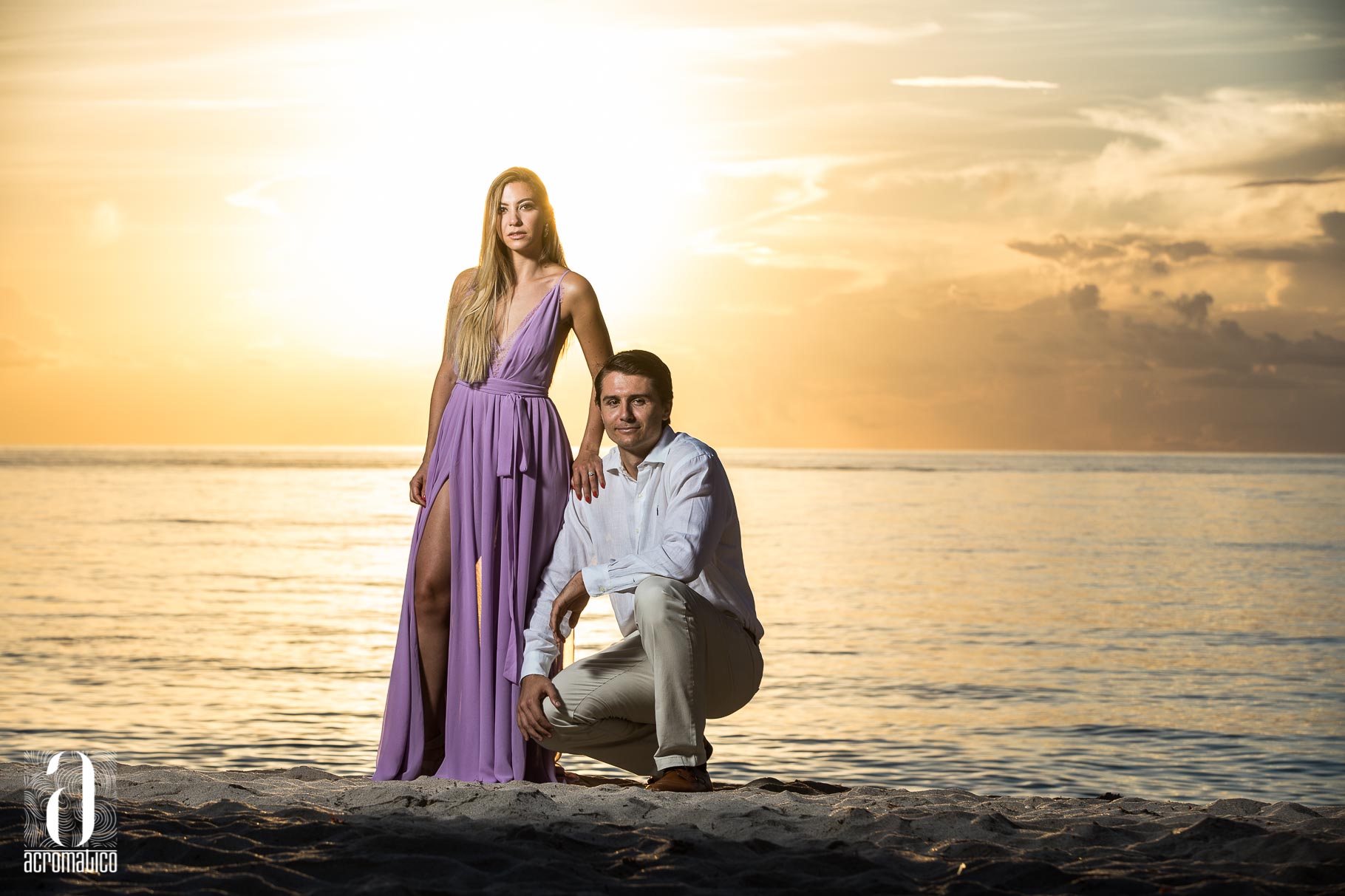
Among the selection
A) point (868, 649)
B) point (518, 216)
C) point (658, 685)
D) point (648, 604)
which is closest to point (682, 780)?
point (658, 685)

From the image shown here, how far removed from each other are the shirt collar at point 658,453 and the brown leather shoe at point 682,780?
83 centimetres

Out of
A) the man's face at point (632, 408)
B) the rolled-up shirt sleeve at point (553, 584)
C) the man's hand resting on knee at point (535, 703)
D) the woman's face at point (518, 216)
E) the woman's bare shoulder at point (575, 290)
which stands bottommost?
the man's hand resting on knee at point (535, 703)

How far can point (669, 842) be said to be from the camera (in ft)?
9.32

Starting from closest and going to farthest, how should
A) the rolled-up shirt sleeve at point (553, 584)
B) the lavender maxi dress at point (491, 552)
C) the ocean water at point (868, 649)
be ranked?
the rolled-up shirt sleeve at point (553, 584) < the lavender maxi dress at point (491, 552) < the ocean water at point (868, 649)

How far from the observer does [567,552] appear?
3828mm

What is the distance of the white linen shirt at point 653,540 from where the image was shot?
136 inches

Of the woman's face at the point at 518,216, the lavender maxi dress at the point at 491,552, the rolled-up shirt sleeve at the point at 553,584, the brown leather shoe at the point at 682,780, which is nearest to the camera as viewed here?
the brown leather shoe at the point at 682,780

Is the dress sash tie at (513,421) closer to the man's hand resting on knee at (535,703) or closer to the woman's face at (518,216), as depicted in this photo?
the woman's face at (518,216)

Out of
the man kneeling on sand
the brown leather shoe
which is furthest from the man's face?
the brown leather shoe

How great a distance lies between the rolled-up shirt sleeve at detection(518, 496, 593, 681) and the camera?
3697 mm

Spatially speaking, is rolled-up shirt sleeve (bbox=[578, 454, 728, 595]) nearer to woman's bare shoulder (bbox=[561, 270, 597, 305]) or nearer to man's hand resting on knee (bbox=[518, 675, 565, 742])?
man's hand resting on knee (bbox=[518, 675, 565, 742])

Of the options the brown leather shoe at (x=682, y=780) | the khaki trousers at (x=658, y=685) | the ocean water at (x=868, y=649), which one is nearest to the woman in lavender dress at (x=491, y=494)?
the khaki trousers at (x=658, y=685)

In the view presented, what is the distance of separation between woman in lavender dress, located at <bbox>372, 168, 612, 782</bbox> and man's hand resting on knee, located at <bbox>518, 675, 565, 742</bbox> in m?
0.19

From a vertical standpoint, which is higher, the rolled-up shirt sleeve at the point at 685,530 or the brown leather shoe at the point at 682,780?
the rolled-up shirt sleeve at the point at 685,530
